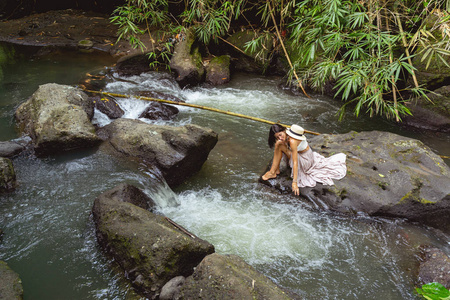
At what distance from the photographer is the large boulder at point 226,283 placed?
243cm

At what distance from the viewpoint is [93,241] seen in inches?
139

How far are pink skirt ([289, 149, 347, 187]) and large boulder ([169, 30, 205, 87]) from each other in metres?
4.89

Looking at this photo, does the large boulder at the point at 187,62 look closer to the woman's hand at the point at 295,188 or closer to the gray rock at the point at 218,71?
the gray rock at the point at 218,71

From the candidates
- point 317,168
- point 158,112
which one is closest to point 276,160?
point 317,168

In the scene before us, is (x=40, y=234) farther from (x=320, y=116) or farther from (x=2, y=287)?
(x=320, y=116)

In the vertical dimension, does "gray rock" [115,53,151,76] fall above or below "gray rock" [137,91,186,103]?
above

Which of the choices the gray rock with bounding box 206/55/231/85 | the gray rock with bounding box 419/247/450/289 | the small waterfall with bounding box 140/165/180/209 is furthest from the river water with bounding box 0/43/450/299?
the gray rock with bounding box 206/55/231/85

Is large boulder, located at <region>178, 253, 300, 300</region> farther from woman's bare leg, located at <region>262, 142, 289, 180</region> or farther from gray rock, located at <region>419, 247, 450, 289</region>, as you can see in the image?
woman's bare leg, located at <region>262, 142, 289, 180</region>

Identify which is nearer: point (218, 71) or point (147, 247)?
point (147, 247)

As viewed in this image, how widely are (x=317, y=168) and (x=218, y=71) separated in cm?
545

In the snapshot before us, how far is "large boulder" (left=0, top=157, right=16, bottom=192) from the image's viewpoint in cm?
407

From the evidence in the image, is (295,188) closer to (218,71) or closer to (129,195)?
(129,195)

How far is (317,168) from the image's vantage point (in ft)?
15.6

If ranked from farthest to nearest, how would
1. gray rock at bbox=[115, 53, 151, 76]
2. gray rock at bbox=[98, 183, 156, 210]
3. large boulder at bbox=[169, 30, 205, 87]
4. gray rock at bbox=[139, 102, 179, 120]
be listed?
gray rock at bbox=[115, 53, 151, 76], large boulder at bbox=[169, 30, 205, 87], gray rock at bbox=[139, 102, 179, 120], gray rock at bbox=[98, 183, 156, 210]
